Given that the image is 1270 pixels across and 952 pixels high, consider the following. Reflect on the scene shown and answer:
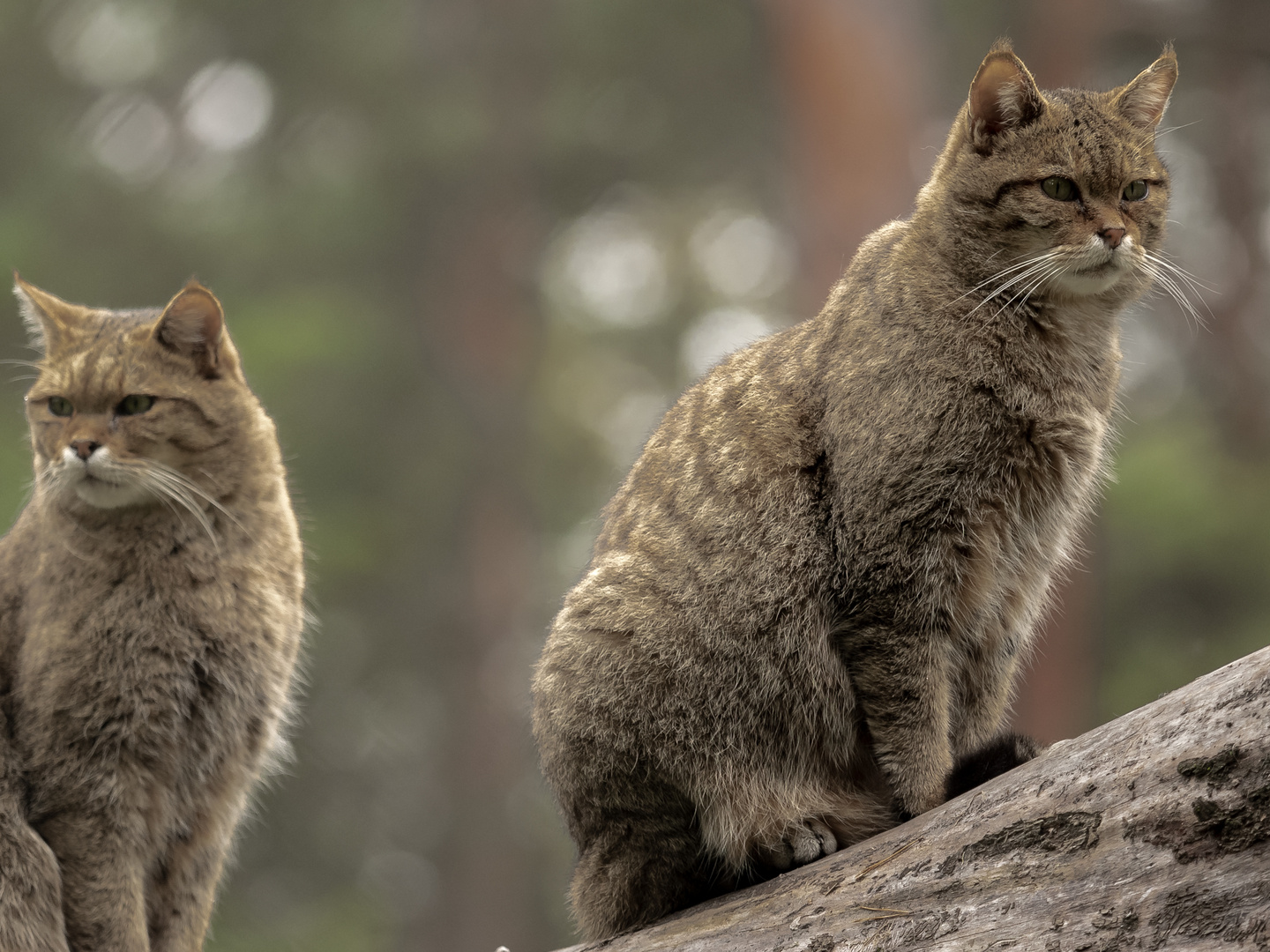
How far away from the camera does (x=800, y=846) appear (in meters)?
3.70

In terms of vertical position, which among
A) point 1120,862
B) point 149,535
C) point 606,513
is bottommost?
point 1120,862

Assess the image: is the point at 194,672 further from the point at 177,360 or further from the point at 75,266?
the point at 75,266

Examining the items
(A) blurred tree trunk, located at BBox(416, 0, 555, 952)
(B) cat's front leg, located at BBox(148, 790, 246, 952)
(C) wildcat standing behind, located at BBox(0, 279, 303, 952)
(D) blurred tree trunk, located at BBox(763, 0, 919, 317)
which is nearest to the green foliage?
(D) blurred tree trunk, located at BBox(763, 0, 919, 317)

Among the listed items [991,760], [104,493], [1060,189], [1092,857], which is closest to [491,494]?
[104,493]

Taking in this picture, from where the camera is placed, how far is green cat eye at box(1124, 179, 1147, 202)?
3.86m

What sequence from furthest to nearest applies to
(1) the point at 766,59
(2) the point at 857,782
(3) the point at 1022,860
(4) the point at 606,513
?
(1) the point at 766,59 < (4) the point at 606,513 < (2) the point at 857,782 < (3) the point at 1022,860

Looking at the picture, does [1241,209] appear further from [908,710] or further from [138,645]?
[138,645]

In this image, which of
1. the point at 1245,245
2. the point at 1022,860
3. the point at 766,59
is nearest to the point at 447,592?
the point at 766,59

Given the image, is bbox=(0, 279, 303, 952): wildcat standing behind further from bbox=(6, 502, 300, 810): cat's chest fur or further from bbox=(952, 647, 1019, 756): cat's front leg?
bbox=(952, 647, 1019, 756): cat's front leg

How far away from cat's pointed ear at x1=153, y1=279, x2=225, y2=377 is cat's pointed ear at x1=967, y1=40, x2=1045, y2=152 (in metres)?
2.75

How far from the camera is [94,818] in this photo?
14.8ft

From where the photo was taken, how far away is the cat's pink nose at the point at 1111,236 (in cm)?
369

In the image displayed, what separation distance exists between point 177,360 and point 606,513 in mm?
1780

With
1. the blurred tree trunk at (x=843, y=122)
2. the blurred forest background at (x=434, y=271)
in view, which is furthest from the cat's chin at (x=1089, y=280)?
the blurred forest background at (x=434, y=271)
